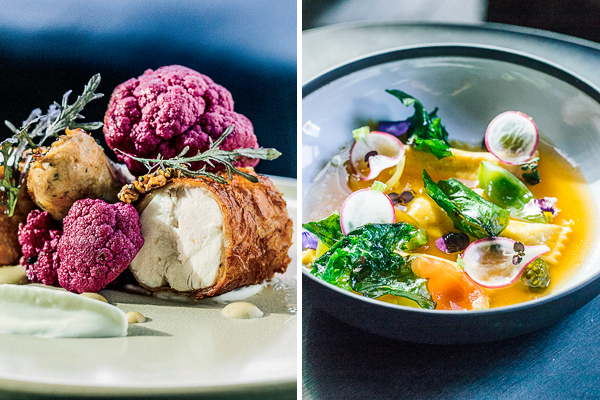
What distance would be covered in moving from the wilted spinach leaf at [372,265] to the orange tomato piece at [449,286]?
0.09 feet

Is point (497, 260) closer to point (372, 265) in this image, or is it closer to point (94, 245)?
point (372, 265)

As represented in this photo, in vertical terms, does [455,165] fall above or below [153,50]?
below

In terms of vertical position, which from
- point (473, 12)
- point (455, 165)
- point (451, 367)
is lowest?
point (451, 367)

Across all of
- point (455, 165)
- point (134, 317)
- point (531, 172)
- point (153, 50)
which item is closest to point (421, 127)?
point (455, 165)

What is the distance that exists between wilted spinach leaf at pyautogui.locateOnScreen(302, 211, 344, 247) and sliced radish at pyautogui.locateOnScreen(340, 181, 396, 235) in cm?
1

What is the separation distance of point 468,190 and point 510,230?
0.36ft

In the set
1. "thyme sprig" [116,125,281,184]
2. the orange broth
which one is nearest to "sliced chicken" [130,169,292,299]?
"thyme sprig" [116,125,281,184]

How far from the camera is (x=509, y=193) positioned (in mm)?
1029

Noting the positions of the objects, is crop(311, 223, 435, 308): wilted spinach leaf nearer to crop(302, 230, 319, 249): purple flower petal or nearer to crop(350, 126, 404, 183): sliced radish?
crop(302, 230, 319, 249): purple flower petal

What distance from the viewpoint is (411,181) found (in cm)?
111

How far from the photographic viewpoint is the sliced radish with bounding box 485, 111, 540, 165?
1.13 metres

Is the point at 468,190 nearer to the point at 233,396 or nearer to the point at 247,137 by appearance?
the point at 247,137

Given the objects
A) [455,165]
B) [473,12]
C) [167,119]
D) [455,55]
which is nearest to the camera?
[167,119]

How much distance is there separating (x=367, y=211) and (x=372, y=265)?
0.13 m
